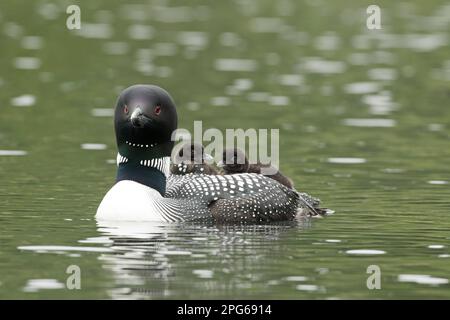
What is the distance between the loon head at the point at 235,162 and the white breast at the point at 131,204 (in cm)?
159

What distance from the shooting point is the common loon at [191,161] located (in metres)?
15.3

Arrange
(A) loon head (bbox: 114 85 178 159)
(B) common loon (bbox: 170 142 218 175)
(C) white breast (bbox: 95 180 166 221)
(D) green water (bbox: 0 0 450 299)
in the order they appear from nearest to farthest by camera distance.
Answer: (D) green water (bbox: 0 0 450 299) → (A) loon head (bbox: 114 85 178 159) → (C) white breast (bbox: 95 180 166 221) → (B) common loon (bbox: 170 142 218 175)

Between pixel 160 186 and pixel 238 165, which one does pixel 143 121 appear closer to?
pixel 160 186

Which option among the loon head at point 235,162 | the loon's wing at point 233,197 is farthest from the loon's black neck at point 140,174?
the loon head at point 235,162

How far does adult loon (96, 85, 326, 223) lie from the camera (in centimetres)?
1345

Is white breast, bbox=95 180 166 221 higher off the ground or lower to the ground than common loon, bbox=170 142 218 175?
lower

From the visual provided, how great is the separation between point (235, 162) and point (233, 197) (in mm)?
1182

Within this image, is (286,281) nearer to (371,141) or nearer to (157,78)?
(371,141)

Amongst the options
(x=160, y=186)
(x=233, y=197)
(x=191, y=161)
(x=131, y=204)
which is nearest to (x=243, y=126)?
(x=191, y=161)

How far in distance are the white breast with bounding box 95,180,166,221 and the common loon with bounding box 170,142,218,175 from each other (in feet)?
5.51

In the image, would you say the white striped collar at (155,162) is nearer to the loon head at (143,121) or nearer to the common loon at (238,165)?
the loon head at (143,121)

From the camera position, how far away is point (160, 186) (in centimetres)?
1382

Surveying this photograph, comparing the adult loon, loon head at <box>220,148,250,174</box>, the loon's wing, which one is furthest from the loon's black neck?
loon head at <box>220,148,250,174</box>

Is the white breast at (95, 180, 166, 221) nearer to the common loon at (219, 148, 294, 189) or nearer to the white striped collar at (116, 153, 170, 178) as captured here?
the white striped collar at (116, 153, 170, 178)
